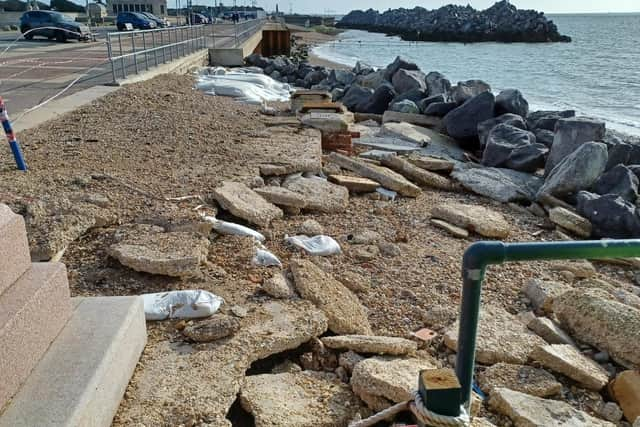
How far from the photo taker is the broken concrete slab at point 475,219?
17.1 feet

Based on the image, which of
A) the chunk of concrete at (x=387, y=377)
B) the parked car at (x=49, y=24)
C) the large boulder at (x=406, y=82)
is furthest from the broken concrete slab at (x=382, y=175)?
the parked car at (x=49, y=24)

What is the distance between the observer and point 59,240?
3.64 meters

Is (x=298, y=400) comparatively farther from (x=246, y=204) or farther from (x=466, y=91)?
(x=466, y=91)

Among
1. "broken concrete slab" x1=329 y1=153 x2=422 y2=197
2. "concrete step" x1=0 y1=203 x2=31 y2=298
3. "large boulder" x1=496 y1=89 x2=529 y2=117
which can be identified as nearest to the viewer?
"concrete step" x1=0 y1=203 x2=31 y2=298

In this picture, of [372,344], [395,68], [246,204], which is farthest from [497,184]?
[395,68]

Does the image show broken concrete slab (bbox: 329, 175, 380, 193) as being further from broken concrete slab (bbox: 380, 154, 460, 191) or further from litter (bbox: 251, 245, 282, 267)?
litter (bbox: 251, 245, 282, 267)

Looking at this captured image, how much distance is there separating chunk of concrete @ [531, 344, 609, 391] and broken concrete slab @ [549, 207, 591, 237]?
2943 mm

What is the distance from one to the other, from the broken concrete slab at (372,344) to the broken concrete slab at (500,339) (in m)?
0.28

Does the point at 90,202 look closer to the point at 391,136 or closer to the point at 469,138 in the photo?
the point at 391,136

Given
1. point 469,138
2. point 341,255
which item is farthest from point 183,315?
point 469,138

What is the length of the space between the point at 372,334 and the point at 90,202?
242cm

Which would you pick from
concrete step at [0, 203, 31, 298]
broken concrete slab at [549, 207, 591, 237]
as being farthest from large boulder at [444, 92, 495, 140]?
concrete step at [0, 203, 31, 298]

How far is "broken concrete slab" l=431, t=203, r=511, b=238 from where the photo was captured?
17.1ft

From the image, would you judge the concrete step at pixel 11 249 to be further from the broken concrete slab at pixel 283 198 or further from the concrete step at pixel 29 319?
the broken concrete slab at pixel 283 198
